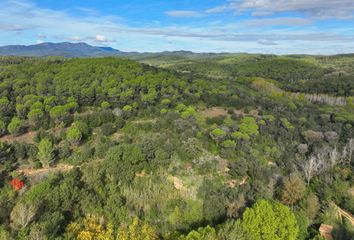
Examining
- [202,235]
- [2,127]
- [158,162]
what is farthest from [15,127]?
[202,235]

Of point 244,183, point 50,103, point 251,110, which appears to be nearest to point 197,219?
point 244,183

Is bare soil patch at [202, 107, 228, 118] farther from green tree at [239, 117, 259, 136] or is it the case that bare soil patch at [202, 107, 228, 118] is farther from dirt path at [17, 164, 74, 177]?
dirt path at [17, 164, 74, 177]

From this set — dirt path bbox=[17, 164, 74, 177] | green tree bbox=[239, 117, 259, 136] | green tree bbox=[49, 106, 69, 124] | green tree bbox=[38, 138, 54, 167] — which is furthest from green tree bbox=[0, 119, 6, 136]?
green tree bbox=[239, 117, 259, 136]

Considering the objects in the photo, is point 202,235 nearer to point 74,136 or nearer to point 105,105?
point 74,136

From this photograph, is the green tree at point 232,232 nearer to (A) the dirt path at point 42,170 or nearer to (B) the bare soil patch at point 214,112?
(A) the dirt path at point 42,170

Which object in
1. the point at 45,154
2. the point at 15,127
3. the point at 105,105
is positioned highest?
the point at 105,105

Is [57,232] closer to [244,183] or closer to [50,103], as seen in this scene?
[244,183]
